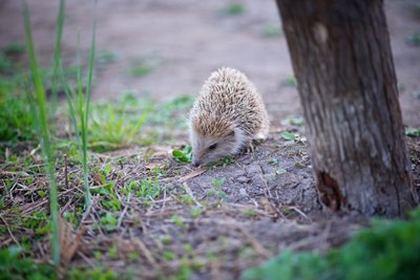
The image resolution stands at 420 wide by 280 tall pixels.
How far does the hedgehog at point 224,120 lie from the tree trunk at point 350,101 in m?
1.55

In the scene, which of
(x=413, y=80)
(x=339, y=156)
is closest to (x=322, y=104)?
(x=339, y=156)

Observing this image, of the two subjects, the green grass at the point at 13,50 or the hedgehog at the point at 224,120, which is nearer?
the hedgehog at the point at 224,120

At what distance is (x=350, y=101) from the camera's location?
305 centimetres

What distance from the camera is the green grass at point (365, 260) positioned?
2336 mm

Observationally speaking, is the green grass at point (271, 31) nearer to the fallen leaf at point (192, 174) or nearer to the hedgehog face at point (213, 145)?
the hedgehog face at point (213, 145)

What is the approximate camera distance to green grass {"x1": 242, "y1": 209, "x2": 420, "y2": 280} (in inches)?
92.0

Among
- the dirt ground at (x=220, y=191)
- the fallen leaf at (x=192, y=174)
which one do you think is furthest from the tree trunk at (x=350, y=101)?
the fallen leaf at (x=192, y=174)

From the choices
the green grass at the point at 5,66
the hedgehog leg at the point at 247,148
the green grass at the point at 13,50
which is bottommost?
the hedgehog leg at the point at 247,148

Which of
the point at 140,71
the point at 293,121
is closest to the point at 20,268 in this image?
the point at 293,121

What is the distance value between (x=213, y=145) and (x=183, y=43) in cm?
680

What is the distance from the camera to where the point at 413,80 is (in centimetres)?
805

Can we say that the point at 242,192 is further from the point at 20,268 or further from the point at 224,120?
the point at 20,268

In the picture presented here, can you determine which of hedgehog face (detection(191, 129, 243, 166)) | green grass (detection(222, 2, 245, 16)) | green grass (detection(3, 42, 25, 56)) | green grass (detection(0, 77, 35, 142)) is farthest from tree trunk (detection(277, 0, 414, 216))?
green grass (detection(222, 2, 245, 16))

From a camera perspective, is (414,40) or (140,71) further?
(414,40)
